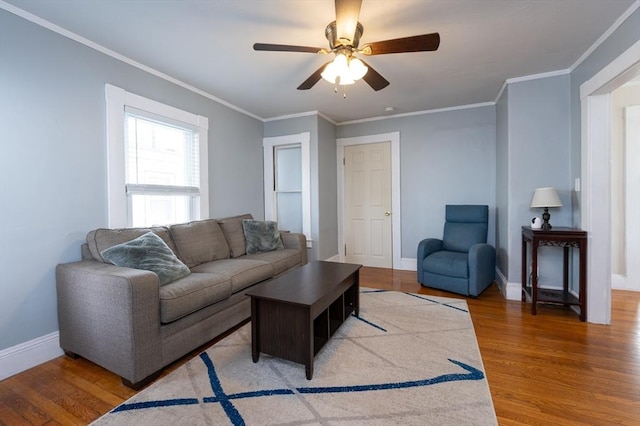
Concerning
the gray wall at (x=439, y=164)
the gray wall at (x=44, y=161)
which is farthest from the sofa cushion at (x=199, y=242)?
the gray wall at (x=439, y=164)

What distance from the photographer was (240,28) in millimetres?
2211

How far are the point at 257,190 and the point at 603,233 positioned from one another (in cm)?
406

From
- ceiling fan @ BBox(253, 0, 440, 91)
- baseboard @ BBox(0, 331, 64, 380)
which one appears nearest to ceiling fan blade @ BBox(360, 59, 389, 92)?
ceiling fan @ BBox(253, 0, 440, 91)

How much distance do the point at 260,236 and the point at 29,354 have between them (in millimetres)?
2154

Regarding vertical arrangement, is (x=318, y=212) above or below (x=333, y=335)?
above

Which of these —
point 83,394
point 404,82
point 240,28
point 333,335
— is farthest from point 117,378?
point 404,82

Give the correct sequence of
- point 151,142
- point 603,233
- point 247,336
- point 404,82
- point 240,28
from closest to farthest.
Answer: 1. point 240,28
2. point 247,336
3. point 603,233
4. point 151,142
5. point 404,82

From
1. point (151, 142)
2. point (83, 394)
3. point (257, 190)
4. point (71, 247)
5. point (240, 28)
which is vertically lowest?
point (83, 394)

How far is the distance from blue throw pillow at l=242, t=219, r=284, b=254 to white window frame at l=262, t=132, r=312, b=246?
81 centimetres

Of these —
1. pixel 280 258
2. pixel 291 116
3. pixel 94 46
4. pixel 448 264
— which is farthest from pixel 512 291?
pixel 94 46

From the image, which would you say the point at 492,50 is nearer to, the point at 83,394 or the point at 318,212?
the point at 318,212

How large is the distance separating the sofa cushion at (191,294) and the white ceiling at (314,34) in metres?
1.95

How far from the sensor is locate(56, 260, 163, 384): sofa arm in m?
1.73

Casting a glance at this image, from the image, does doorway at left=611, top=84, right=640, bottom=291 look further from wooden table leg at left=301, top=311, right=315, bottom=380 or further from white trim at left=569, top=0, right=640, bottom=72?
wooden table leg at left=301, top=311, right=315, bottom=380
